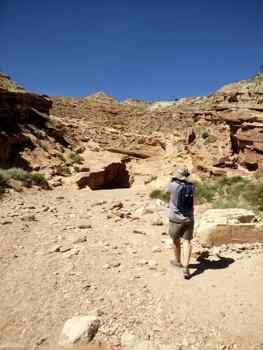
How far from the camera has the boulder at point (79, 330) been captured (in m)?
3.14

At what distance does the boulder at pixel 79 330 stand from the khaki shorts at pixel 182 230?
201 centimetres

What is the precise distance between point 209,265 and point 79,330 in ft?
8.76

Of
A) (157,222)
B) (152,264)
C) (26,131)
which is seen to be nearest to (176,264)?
(152,264)

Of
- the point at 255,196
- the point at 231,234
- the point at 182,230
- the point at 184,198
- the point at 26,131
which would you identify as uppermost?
the point at 26,131

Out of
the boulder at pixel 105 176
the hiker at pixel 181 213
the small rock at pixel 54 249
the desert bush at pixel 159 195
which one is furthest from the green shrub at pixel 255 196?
the boulder at pixel 105 176

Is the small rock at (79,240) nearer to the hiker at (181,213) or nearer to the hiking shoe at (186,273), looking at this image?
the hiker at (181,213)

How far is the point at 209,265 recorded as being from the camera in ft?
17.1

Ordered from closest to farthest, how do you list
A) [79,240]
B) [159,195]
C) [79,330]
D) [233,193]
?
[79,330] < [79,240] < [233,193] < [159,195]

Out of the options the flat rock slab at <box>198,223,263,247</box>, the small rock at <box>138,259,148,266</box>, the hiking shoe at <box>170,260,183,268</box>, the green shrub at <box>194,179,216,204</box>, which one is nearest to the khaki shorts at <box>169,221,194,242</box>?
the hiking shoe at <box>170,260,183,268</box>

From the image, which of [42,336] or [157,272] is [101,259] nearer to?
[157,272]

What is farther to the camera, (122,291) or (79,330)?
(122,291)

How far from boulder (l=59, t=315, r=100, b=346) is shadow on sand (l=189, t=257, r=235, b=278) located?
6.56 ft

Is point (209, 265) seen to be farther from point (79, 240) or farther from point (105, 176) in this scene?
point (105, 176)

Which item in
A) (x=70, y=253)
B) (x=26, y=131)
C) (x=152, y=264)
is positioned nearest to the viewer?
(x=152, y=264)
